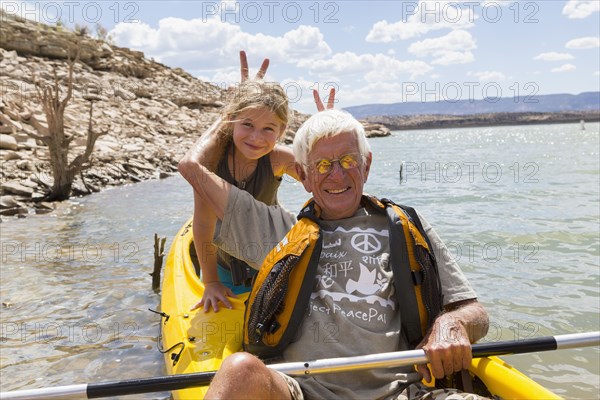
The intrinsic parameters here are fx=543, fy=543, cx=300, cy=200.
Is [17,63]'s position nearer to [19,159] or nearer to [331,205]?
[19,159]

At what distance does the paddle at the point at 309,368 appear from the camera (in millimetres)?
2014

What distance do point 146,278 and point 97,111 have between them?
711 inches

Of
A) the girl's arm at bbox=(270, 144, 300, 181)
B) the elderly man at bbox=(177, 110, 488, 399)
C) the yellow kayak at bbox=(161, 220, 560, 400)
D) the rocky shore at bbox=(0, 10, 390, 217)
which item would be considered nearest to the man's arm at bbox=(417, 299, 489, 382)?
the elderly man at bbox=(177, 110, 488, 399)

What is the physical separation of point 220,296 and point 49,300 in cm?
331

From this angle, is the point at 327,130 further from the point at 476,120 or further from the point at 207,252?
the point at 476,120

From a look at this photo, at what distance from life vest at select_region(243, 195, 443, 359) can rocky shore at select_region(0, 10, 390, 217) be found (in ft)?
13.1

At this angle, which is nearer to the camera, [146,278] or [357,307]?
[357,307]

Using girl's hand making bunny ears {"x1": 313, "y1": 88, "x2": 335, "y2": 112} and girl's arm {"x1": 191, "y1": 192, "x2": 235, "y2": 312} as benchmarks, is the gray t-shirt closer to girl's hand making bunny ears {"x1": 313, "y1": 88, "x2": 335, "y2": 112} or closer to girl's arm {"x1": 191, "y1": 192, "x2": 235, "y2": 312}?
girl's hand making bunny ears {"x1": 313, "y1": 88, "x2": 335, "y2": 112}

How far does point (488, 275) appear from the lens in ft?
22.1

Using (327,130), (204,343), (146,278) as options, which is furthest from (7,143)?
(327,130)

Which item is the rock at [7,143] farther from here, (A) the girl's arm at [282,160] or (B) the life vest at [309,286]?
(B) the life vest at [309,286]

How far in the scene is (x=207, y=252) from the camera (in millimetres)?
3332

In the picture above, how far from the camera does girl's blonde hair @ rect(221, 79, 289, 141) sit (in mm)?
3182

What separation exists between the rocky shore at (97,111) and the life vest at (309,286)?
157 inches
